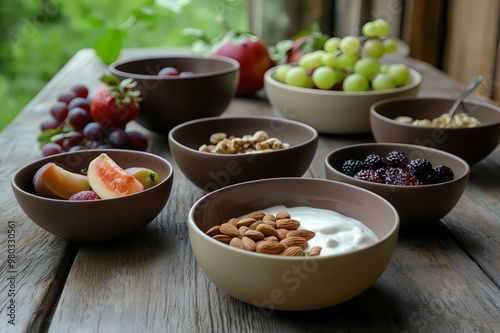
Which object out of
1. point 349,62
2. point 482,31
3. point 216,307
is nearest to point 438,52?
point 482,31

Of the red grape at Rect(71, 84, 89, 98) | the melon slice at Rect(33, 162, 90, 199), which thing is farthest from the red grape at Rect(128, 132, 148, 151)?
the melon slice at Rect(33, 162, 90, 199)

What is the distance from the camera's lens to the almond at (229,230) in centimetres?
84

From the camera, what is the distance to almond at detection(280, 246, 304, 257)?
0.77m

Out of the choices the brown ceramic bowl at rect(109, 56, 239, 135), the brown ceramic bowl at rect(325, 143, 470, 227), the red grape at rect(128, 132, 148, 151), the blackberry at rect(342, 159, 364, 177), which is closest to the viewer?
the brown ceramic bowl at rect(325, 143, 470, 227)

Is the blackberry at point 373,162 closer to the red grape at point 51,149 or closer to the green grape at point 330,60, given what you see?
the green grape at point 330,60

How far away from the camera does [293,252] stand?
0.77 meters

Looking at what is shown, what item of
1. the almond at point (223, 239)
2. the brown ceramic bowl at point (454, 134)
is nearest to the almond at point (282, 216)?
the almond at point (223, 239)

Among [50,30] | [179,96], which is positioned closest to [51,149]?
[179,96]

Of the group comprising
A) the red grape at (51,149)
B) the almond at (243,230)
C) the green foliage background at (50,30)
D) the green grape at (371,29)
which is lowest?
the green foliage background at (50,30)

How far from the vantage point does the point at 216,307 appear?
2.60 feet

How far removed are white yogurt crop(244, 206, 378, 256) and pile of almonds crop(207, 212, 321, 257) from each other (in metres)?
0.01

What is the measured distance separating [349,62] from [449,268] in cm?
79

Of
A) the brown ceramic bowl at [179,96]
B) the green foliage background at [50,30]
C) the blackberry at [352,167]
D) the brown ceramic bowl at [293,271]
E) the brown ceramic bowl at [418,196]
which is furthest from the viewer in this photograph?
the green foliage background at [50,30]

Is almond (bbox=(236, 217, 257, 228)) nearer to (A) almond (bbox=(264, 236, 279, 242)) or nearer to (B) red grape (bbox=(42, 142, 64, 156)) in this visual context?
(A) almond (bbox=(264, 236, 279, 242))
